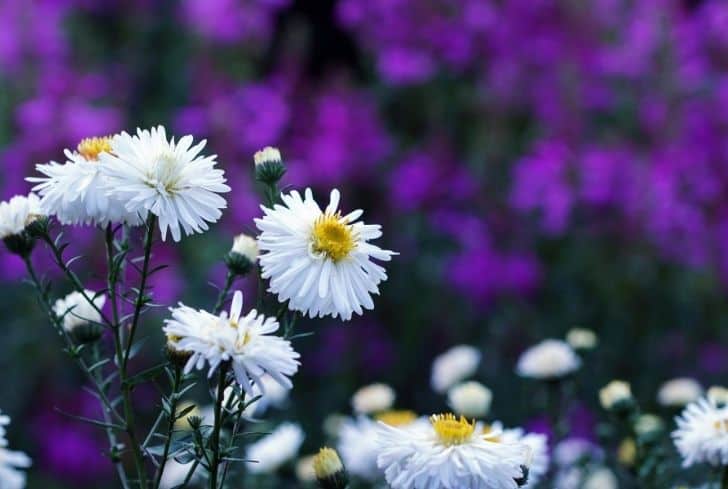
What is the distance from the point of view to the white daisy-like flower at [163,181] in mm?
884

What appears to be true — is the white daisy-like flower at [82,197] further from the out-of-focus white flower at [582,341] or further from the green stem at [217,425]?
the out-of-focus white flower at [582,341]

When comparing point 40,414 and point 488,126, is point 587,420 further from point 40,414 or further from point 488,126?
point 40,414

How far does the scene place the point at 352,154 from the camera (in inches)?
115

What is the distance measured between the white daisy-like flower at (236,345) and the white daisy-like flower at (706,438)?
0.47 m

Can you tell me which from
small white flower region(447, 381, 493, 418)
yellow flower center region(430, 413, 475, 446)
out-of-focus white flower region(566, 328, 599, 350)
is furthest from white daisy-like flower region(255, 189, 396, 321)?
out-of-focus white flower region(566, 328, 599, 350)

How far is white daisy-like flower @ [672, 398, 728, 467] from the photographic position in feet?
3.60

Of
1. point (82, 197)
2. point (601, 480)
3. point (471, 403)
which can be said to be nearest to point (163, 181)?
point (82, 197)

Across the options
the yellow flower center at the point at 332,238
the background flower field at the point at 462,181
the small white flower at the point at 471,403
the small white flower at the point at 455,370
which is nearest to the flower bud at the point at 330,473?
the yellow flower center at the point at 332,238

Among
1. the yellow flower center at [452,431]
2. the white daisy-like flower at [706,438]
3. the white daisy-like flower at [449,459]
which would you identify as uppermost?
the white daisy-like flower at [706,438]

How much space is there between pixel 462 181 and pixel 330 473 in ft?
6.56

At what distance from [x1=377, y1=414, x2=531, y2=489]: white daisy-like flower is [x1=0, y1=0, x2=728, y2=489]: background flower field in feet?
5.35

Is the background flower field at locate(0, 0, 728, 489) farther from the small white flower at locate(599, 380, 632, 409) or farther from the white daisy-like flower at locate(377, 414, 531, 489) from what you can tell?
the white daisy-like flower at locate(377, 414, 531, 489)

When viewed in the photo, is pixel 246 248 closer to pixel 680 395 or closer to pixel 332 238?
pixel 332 238

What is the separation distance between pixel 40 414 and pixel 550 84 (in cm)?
152
